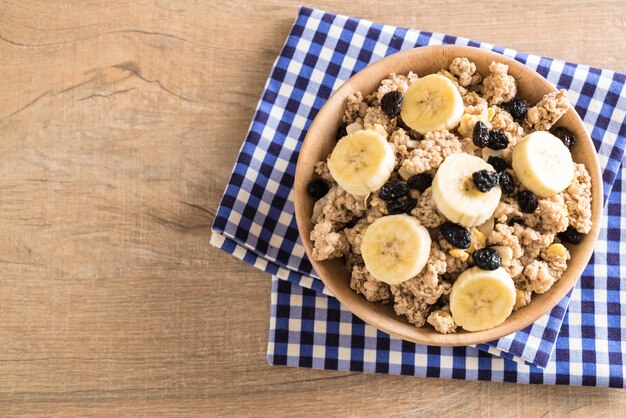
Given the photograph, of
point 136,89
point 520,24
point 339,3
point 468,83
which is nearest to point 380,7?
point 339,3

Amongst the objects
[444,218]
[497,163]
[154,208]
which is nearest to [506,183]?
A: [497,163]

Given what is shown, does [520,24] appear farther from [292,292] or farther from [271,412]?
[271,412]

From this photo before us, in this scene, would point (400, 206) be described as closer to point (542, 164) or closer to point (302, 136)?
point (542, 164)

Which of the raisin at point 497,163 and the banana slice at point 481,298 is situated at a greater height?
the raisin at point 497,163

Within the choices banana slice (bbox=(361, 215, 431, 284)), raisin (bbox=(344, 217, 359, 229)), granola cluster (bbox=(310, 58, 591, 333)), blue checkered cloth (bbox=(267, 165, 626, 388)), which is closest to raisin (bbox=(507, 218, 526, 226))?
granola cluster (bbox=(310, 58, 591, 333))

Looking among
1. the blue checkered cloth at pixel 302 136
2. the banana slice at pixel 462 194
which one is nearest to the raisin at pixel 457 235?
the banana slice at pixel 462 194

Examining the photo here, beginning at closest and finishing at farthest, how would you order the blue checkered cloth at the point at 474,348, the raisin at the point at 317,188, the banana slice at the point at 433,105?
the banana slice at the point at 433,105, the raisin at the point at 317,188, the blue checkered cloth at the point at 474,348

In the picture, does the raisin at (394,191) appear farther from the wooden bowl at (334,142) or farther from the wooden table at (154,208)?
the wooden table at (154,208)

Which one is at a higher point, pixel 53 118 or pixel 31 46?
pixel 31 46
